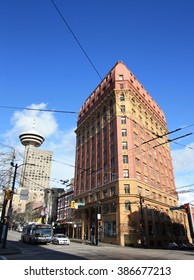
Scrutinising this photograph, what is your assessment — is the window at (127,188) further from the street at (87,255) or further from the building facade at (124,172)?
the street at (87,255)

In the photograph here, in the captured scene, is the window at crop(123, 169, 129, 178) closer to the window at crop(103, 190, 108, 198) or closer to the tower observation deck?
the window at crop(103, 190, 108, 198)

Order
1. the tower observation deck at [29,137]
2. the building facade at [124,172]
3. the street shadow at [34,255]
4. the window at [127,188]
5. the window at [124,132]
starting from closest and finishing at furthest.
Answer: the street shadow at [34,255] < the building facade at [124,172] < the window at [127,188] < the window at [124,132] < the tower observation deck at [29,137]

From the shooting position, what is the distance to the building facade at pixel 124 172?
4100 centimetres

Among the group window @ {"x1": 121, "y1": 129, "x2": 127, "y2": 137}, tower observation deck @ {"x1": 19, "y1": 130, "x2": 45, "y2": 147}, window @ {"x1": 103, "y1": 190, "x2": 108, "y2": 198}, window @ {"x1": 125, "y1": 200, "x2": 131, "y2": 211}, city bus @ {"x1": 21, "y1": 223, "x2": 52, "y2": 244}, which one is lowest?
city bus @ {"x1": 21, "y1": 223, "x2": 52, "y2": 244}

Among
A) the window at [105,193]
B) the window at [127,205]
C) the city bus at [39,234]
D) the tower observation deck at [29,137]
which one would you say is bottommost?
the city bus at [39,234]

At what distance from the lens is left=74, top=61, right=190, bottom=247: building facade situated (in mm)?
41000

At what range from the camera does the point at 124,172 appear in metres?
43.7

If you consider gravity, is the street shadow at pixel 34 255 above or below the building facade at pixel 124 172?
below

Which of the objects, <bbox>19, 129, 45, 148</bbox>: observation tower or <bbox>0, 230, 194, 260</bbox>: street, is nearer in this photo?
<bbox>0, 230, 194, 260</bbox>: street

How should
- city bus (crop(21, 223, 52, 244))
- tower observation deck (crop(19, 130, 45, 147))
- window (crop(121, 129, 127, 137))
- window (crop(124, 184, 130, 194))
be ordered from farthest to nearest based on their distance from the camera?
tower observation deck (crop(19, 130, 45, 147))
window (crop(121, 129, 127, 137))
window (crop(124, 184, 130, 194))
city bus (crop(21, 223, 52, 244))

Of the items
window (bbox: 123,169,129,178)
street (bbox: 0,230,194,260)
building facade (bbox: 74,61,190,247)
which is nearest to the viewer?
street (bbox: 0,230,194,260)

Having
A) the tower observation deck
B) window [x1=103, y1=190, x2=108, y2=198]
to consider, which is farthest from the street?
the tower observation deck

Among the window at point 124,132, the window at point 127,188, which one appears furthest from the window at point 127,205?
the window at point 124,132

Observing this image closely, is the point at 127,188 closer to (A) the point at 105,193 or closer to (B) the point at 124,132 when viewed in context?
(A) the point at 105,193
